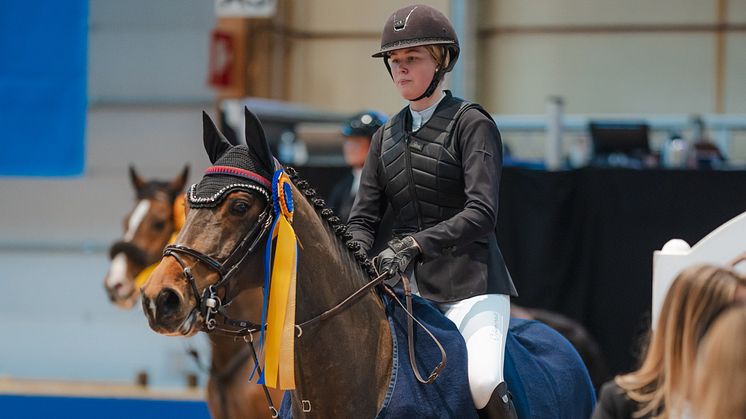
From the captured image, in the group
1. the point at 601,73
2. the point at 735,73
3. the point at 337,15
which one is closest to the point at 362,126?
the point at 337,15

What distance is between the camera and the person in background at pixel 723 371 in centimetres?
149

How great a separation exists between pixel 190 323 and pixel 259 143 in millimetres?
447

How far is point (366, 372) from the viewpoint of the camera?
2.56 metres

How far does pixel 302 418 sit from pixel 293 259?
1.25 feet

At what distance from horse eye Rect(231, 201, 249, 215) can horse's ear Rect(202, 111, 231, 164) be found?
0.22 metres

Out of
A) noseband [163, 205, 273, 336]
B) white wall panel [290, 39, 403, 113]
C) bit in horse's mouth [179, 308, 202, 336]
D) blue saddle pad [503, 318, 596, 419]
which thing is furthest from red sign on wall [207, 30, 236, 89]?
bit in horse's mouth [179, 308, 202, 336]

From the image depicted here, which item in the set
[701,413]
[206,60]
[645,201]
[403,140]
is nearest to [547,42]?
[206,60]

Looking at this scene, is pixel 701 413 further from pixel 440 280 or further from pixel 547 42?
pixel 547 42

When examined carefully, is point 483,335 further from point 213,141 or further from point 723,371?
point 723,371

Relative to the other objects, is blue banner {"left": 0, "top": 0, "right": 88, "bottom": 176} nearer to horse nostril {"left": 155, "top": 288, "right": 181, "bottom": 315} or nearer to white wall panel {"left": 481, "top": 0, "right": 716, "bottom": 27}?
horse nostril {"left": 155, "top": 288, "right": 181, "bottom": 315}

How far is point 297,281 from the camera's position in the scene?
8.30 ft

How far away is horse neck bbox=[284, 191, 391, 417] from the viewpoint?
2518 mm

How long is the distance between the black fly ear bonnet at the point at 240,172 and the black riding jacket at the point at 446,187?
407 millimetres

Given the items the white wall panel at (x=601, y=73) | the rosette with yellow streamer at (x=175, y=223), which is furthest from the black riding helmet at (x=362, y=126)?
the white wall panel at (x=601, y=73)
